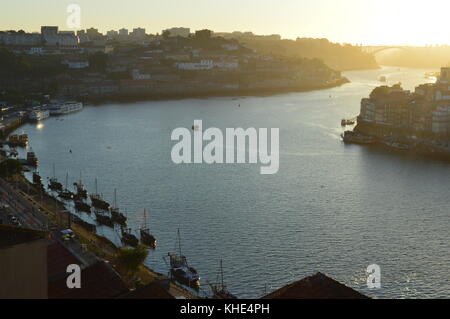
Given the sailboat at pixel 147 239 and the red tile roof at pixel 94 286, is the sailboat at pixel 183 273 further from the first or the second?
the red tile roof at pixel 94 286

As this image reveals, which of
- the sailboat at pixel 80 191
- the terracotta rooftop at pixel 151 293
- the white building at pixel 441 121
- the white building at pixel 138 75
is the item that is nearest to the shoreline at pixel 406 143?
the white building at pixel 441 121

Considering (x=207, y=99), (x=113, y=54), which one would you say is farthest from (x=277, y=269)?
(x=113, y=54)

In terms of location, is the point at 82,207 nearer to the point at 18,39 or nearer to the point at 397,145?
the point at 397,145

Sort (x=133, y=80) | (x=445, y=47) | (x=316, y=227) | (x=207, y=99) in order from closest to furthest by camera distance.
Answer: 1. (x=316, y=227)
2. (x=207, y=99)
3. (x=133, y=80)
4. (x=445, y=47)

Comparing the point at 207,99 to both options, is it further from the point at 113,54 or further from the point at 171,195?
the point at 171,195

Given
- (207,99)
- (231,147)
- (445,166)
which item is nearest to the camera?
(445,166)

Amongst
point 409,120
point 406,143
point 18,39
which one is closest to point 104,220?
point 406,143
